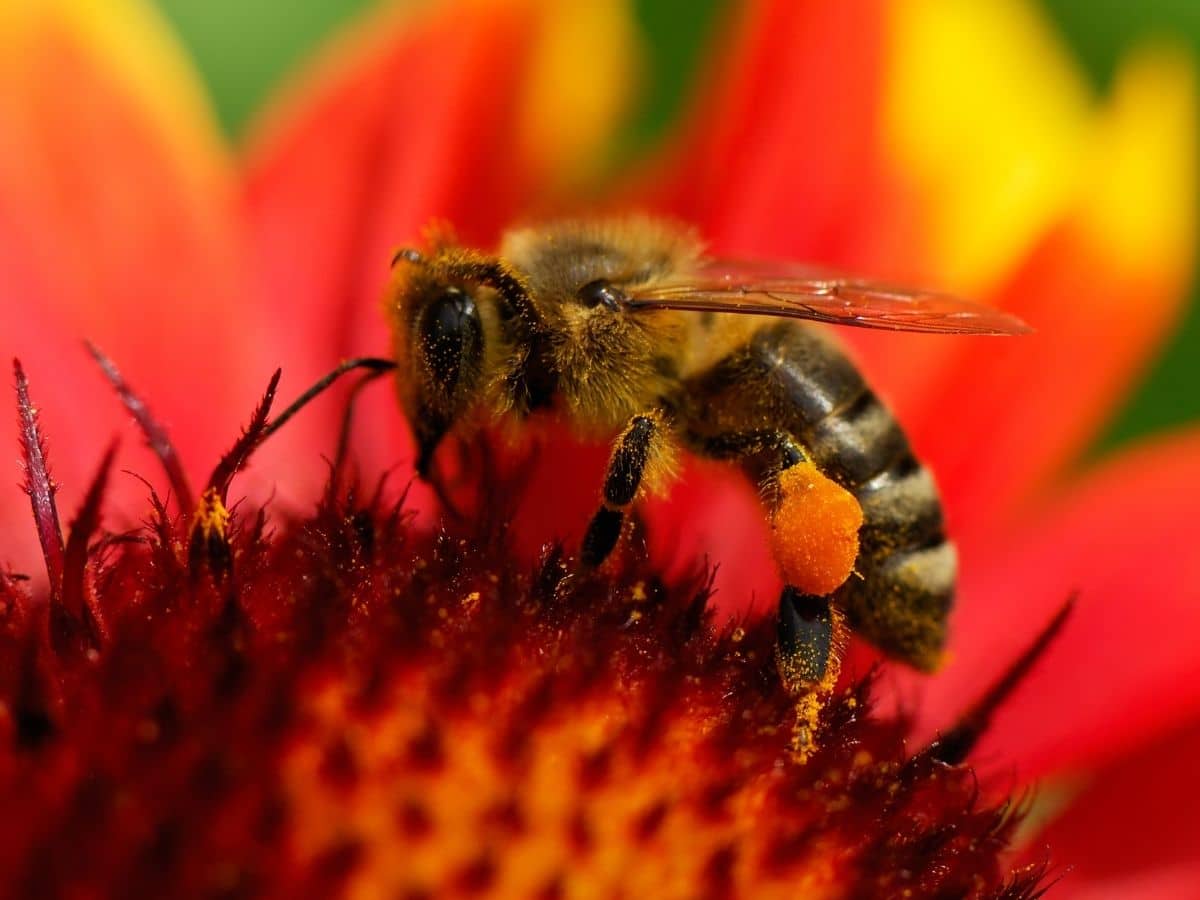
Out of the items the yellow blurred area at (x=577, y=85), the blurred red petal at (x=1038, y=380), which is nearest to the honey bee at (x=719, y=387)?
the blurred red petal at (x=1038, y=380)

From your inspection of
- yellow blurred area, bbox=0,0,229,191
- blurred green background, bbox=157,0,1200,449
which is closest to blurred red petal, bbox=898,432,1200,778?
blurred green background, bbox=157,0,1200,449

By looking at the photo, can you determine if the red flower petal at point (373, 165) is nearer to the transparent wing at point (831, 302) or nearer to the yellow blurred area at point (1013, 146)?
the yellow blurred area at point (1013, 146)

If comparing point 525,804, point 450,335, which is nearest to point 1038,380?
point 450,335

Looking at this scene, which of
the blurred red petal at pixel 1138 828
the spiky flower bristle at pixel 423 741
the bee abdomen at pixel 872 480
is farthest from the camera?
the blurred red petal at pixel 1138 828

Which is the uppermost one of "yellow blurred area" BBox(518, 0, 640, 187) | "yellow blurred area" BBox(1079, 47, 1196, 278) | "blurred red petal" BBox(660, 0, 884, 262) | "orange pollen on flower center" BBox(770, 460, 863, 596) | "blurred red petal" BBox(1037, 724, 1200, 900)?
"yellow blurred area" BBox(518, 0, 640, 187)

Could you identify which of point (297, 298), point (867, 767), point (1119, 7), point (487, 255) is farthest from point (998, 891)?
point (1119, 7)

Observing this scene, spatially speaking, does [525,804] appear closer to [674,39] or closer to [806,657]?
[806,657]

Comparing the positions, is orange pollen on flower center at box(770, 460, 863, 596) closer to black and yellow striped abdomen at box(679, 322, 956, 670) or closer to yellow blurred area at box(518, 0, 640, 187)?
black and yellow striped abdomen at box(679, 322, 956, 670)
